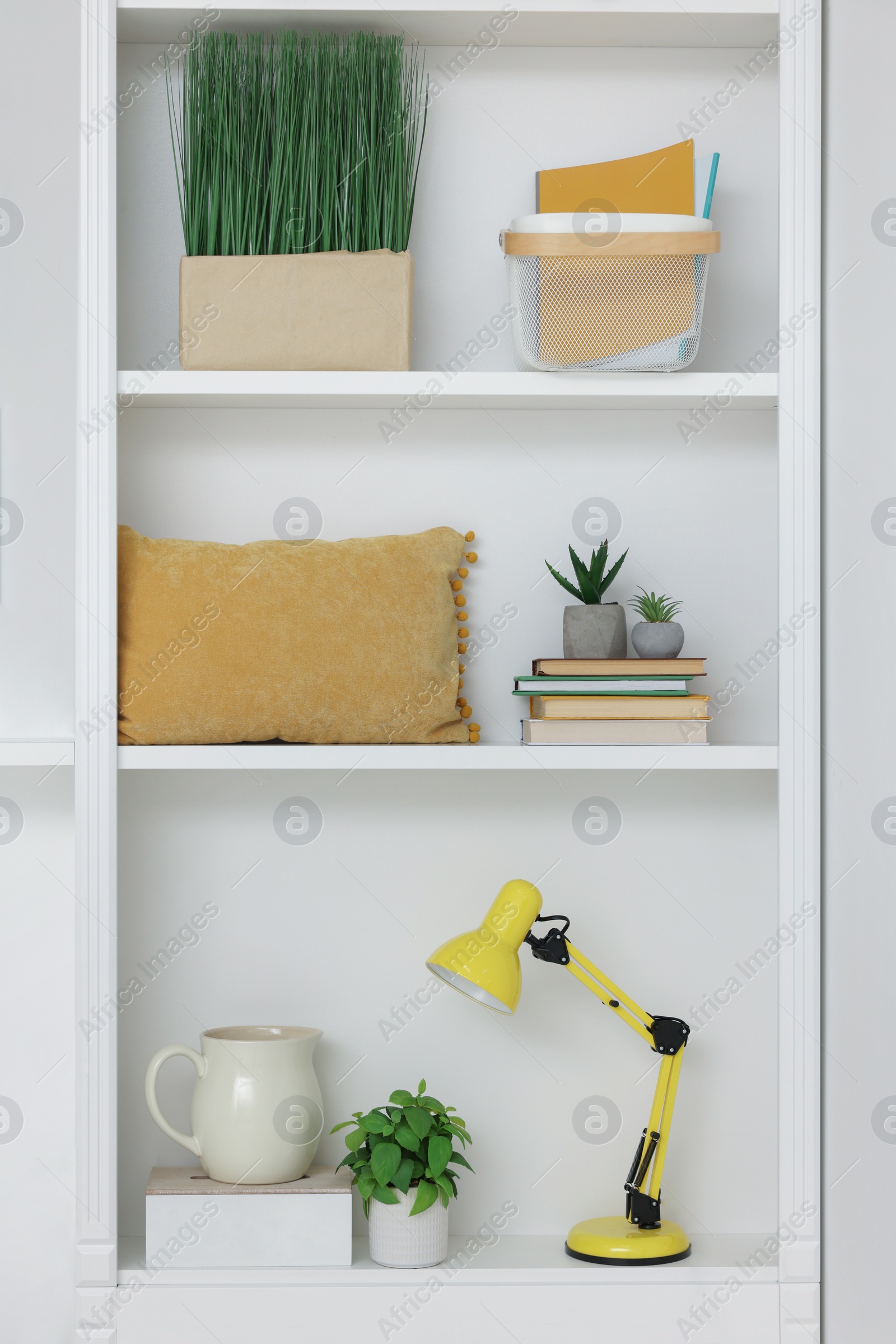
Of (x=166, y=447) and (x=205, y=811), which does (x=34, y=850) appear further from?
(x=166, y=447)

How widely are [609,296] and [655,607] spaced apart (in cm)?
38

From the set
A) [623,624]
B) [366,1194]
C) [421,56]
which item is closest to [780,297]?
[623,624]

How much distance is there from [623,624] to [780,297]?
0.42 m

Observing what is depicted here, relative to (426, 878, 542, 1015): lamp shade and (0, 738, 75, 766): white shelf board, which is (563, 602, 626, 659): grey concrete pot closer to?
(426, 878, 542, 1015): lamp shade

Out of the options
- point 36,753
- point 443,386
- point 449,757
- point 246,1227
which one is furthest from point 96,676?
point 246,1227

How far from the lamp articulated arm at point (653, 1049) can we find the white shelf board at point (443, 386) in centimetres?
Result: 63

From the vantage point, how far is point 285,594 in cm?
139

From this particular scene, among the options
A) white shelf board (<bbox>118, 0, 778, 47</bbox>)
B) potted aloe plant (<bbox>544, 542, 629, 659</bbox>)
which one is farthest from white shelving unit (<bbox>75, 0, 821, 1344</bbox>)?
potted aloe plant (<bbox>544, 542, 629, 659</bbox>)

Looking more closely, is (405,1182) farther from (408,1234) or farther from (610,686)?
(610,686)

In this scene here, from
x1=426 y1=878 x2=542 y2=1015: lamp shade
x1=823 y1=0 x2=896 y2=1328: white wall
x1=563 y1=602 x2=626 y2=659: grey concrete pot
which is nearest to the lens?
x1=823 y1=0 x2=896 y2=1328: white wall

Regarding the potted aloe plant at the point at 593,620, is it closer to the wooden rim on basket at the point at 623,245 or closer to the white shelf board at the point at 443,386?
the white shelf board at the point at 443,386

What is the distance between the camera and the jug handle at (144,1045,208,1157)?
1.38 m

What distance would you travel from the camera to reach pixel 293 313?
1.38 meters

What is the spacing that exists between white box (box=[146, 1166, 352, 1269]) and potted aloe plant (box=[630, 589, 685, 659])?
0.73 m
